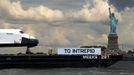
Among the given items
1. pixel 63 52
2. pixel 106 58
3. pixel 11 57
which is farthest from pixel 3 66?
pixel 106 58

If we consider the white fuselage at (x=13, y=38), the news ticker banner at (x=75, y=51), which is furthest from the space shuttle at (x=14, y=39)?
the news ticker banner at (x=75, y=51)

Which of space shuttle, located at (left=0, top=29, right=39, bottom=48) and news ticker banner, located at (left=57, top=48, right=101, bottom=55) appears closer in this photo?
space shuttle, located at (left=0, top=29, right=39, bottom=48)

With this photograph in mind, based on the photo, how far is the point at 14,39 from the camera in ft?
445

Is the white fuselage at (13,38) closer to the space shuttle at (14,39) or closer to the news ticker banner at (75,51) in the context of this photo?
the space shuttle at (14,39)

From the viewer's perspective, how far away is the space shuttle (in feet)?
445

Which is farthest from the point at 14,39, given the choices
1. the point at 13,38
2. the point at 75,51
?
the point at 75,51

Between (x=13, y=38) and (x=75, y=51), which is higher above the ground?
(x=13, y=38)

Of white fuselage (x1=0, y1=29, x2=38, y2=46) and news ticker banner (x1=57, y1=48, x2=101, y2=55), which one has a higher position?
white fuselage (x1=0, y1=29, x2=38, y2=46)

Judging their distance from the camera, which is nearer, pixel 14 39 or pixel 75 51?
pixel 14 39

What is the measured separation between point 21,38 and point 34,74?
21.7 meters

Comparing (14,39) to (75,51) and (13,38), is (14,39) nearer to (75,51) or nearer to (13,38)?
(13,38)

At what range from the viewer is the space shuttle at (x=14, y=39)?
13550cm

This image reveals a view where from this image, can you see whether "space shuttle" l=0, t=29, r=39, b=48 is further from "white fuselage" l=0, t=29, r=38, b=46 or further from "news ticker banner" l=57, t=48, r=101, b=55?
"news ticker banner" l=57, t=48, r=101, b=55

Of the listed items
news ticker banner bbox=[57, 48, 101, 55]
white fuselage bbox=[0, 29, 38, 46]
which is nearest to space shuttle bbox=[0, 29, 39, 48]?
white fuselage bbox=[0, 29, 38, 46]
